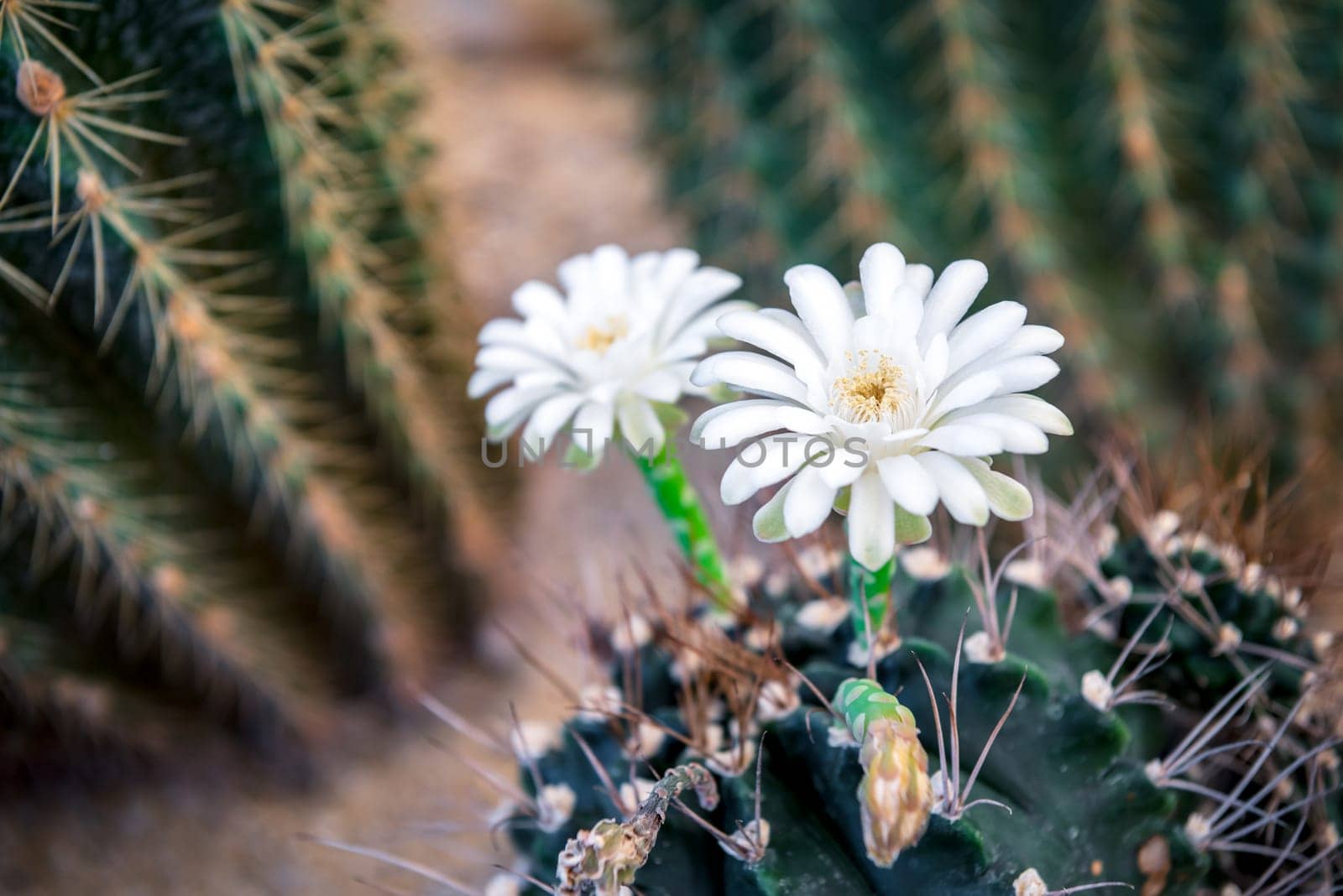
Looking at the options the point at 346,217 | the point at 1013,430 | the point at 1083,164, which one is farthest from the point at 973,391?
the point at 1083,164

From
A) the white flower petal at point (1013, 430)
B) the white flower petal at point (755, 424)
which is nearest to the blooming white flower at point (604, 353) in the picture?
the white flower petal at point (755, 424)

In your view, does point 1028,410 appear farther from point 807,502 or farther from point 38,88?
point 38,88

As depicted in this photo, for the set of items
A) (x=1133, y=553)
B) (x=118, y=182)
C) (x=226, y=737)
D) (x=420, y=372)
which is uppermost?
(x=118, y=182)

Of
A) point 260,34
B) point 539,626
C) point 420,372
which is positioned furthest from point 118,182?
point 539,626

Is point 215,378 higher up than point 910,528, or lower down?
higher up

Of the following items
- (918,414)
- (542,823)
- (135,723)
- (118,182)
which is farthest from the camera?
(135,723)

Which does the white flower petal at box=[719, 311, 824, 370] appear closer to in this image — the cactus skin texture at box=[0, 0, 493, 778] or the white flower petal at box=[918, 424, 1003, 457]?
the white flower petal at box=[918, 424, 1003, 457]

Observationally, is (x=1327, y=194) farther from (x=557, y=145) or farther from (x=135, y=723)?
(x=557, y=145)
